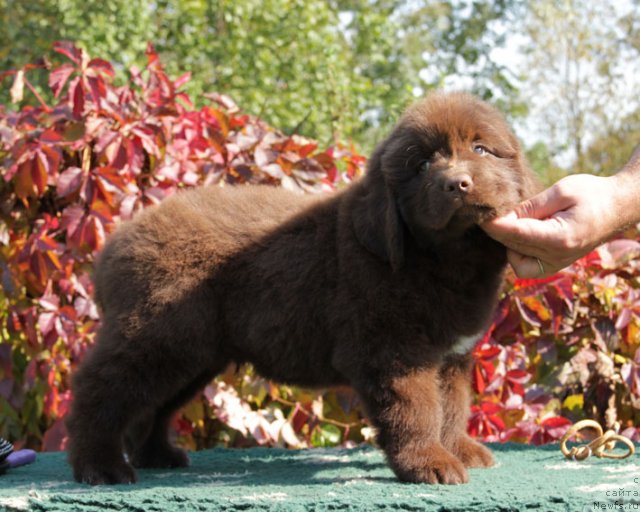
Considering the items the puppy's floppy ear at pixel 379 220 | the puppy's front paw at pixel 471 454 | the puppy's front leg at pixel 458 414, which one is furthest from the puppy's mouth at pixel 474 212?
the puppy's front paw at pixel 471 454

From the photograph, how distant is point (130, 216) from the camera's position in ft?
13.3

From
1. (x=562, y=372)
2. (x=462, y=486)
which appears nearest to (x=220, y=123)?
(x=562, y=372)

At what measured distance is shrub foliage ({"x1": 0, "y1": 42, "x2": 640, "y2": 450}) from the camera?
4.02 metres

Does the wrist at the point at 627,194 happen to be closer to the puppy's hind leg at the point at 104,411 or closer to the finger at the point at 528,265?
the finger at the point at 528,265

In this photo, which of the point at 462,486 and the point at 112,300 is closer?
the point at 462,486

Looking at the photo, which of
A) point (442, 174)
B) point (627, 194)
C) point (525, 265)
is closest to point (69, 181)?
point (442, 174)

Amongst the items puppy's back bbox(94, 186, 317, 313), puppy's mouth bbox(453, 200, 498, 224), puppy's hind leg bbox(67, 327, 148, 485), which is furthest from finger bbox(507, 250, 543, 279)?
puppy's hind leg bbox(67, 327, 148, 485)

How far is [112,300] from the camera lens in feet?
10.4

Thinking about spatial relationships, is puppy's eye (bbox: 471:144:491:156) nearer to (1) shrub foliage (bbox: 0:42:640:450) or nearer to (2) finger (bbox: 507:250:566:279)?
(2) finger (bbox: 507:250:566:279)

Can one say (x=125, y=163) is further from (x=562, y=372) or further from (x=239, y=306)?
(x=562, y=372)

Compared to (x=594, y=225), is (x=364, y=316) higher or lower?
lower

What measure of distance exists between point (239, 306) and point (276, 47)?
982 cm

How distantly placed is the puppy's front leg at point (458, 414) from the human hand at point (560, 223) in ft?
1.81

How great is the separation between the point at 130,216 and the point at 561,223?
7.22 ft
